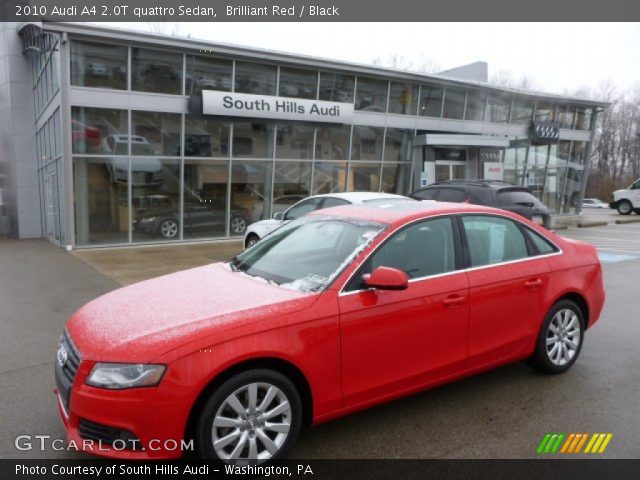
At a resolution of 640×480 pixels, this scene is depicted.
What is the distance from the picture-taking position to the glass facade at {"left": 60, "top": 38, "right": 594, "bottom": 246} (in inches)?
516

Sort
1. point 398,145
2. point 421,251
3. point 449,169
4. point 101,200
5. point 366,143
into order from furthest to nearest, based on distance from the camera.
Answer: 1. point 449,169
2. point 398,145
3. point 366,143
4. point 101,200
5. point 421,251

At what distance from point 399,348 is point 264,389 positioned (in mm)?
995

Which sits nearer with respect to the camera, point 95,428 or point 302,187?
point 95,428

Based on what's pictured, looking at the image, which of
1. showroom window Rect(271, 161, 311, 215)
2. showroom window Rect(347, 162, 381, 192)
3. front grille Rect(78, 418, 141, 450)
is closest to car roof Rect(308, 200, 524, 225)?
front grille Rect(78, 418, 141, 450)

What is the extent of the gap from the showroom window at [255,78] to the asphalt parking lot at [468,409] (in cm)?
1022

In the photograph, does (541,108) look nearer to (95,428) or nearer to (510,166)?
(510,166)

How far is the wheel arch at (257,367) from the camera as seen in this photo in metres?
2.79

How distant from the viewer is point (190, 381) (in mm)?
2695

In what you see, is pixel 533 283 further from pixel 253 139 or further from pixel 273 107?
pixel 253 139

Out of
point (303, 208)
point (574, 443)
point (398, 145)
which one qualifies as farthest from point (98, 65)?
point (574, 443)

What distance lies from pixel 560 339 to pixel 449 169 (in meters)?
15.6

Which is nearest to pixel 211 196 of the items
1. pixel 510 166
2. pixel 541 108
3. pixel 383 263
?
pixel 383 263

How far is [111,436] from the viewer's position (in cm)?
271

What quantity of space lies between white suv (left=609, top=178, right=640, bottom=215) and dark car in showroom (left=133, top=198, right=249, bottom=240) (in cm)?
2053
